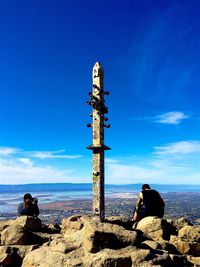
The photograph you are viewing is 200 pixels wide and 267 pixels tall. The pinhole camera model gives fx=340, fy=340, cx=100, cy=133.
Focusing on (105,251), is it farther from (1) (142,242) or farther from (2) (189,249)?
(2) (189,249)

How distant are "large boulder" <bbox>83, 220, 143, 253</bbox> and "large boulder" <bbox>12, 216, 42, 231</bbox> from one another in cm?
339

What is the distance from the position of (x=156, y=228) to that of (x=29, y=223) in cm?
434

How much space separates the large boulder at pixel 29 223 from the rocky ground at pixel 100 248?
11 centimetres

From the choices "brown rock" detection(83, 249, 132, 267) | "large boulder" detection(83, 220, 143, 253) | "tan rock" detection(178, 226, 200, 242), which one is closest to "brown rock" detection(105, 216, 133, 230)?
"tan rock" detection(178, 226, 200, 242)

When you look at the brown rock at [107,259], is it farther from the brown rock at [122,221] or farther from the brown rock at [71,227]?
the brown rock at [122,221]

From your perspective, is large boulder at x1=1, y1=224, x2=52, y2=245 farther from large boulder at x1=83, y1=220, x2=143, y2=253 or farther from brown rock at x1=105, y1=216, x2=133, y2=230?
brown rock at x1=105, y1=216, x2=133, y2=230

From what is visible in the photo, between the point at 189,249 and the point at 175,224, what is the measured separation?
3.33m

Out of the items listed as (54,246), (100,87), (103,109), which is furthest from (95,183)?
(54,246)

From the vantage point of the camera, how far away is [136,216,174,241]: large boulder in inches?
443

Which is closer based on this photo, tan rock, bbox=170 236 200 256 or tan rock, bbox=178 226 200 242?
tan rock, bbox=170 236 200 256

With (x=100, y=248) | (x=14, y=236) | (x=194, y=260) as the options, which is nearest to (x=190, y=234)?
(x=194, y=260)

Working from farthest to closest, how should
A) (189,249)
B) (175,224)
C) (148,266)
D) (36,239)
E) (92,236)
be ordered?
(175,224) < (36,239) < (189,249) < (92,236) < (148,266)

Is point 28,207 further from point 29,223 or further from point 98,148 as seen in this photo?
point 98,148

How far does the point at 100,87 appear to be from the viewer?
52.4 feet
